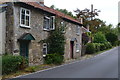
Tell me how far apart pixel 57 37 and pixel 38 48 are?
258 centimetres

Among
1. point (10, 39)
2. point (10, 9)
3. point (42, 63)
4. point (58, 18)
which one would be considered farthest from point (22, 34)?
point (58, 18)

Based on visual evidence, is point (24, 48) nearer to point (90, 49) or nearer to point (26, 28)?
point (26, 28)

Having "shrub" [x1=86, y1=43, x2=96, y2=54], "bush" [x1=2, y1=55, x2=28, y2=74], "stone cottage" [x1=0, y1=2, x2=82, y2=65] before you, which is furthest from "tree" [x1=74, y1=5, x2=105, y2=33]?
"bush" [x1=2, y1=55, x2=28, y2=74]

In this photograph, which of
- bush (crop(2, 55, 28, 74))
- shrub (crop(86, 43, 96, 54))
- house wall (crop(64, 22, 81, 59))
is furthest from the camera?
shrub (crop(86, 43, 96, 54))

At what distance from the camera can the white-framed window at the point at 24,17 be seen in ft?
49.8

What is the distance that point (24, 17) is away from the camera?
1548cm

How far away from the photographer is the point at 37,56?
56.3 feet

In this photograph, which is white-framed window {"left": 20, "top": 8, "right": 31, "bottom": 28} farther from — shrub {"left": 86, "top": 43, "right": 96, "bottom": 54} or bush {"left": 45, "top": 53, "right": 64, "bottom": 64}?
shrub {"left": 86, "top": 43, "right": 96, "bottom": 54}

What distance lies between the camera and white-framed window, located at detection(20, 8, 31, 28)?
15.2 metres

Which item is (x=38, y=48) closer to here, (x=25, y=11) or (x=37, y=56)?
(x=37, y=56)

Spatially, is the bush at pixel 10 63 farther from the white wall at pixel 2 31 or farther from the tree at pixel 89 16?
the tree at pixel 89 16

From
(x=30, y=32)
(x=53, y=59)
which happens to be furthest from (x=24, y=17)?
(x=53, y=59)

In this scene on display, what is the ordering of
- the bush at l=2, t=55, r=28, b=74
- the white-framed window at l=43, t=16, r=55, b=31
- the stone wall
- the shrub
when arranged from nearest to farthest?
the bush at l=2, t=55, r=28, b=74 < the stone wall < the white-framed window at l=43, t=16, r=55, b=31 < the shrub

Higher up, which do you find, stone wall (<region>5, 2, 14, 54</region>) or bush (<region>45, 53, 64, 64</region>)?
stone wall (<region>5, 2, 14, 54</region>)
